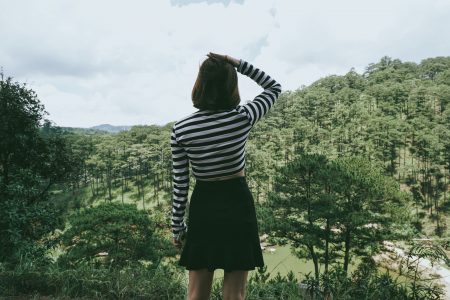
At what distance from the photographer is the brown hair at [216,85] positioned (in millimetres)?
1570

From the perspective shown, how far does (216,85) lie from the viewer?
1573 mm

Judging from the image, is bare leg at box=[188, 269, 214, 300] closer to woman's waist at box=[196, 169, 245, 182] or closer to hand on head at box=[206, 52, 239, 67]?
woman's waist at box=[196, 169, 245, 182]

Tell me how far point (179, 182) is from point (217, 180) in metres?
0.21

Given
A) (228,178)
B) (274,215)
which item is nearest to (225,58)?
(228,178)

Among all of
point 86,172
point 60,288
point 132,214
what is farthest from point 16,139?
point 86,172

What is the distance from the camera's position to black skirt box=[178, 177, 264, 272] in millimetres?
1603

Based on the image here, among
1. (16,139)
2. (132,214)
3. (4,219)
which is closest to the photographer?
(4,219)

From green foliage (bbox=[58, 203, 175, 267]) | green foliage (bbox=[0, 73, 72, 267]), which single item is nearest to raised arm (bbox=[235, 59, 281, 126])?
green foliage (bbox=[0, 73, 72, 267])

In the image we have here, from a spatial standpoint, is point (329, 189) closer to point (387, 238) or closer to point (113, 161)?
point (387, 238)

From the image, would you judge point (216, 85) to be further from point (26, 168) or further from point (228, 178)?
point (26, 168)

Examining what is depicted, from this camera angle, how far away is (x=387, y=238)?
54.1 feet

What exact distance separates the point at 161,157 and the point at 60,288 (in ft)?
189

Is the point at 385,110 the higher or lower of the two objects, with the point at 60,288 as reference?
higher

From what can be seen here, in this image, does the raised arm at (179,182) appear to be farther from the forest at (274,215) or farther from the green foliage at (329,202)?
the green foliage at (329,202)
